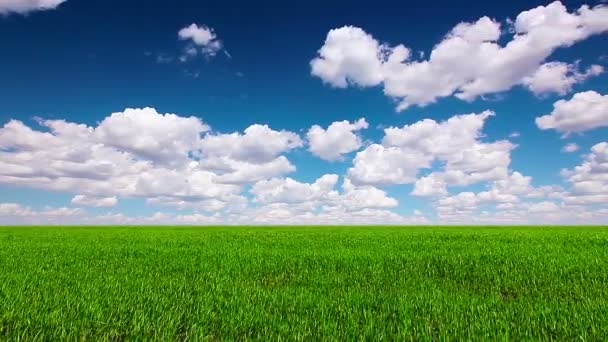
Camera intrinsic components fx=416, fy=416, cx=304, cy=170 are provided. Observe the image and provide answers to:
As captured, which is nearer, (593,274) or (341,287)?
(341,287)

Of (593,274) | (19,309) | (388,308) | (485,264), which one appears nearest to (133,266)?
(19,309)

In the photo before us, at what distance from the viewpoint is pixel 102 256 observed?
16438mm

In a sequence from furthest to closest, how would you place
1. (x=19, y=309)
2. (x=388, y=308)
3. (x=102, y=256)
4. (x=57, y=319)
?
(x=102, y=256) → (x=388, y=308) → (x=19, y=309) → (x=57, y=319)

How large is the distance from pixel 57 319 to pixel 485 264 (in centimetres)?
1158

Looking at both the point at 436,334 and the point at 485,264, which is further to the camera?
the point at 485,264

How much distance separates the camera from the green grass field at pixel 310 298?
6.29 meters

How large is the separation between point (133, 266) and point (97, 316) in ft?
23.4

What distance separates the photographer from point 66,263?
1441 cm

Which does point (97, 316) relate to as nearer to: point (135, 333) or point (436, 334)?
point (135, 333)

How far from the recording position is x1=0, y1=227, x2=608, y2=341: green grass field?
6285mm

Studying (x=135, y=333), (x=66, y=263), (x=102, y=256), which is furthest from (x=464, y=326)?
(x=102, y=256)

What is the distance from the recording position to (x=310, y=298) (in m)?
8.52

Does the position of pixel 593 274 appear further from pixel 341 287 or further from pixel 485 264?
pixel 341 287

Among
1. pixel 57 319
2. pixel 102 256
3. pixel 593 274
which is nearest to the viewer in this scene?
pixel 57 319
